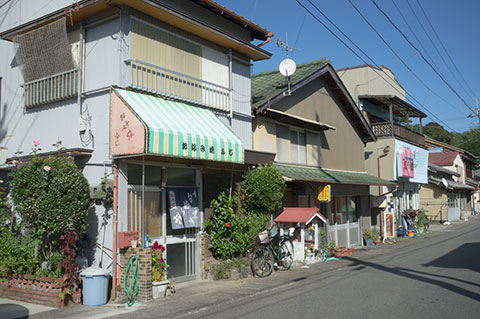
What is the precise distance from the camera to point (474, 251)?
1820 cm

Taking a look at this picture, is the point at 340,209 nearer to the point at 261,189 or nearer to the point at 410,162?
the point at 261,189

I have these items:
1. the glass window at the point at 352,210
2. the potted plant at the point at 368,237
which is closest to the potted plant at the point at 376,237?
the potted plant at the point at 368,237

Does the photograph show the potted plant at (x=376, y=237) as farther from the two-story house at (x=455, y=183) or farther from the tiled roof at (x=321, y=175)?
the two-story house at (x=455, y=183)

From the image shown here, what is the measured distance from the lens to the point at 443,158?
4891cm

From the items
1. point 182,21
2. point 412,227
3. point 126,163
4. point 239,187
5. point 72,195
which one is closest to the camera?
point 72,195

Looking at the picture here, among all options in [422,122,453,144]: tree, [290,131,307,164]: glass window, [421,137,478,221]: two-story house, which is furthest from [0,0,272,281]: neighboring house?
[422,122,453,144]: tree

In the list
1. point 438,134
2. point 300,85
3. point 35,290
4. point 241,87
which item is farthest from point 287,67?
point 438,134

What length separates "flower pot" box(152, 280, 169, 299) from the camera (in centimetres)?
1013

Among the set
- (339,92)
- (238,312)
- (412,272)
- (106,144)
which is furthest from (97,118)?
(339,92)

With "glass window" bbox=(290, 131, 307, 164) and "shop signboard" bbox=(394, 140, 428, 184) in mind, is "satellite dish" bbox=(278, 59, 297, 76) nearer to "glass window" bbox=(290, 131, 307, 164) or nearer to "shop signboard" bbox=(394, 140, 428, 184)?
"glass window" bbox=(290, 131, 307, 164)

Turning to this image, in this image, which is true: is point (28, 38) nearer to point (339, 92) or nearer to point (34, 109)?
point (34, 109)

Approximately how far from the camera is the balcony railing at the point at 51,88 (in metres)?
11.6

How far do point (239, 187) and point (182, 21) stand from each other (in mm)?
5459

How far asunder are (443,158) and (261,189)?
4185 centimetres
